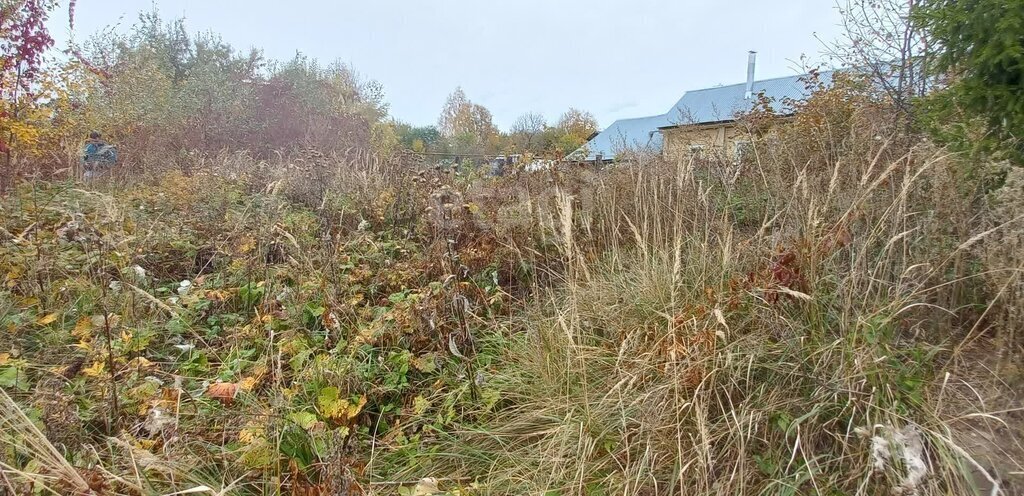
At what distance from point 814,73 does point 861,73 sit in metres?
0.87

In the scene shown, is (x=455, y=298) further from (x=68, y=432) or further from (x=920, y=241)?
(x=920, y=241)

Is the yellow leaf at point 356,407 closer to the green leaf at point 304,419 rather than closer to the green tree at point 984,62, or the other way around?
the green leaf at point 304,419

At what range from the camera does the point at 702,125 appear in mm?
6090

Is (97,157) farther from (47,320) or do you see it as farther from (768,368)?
(768,368)

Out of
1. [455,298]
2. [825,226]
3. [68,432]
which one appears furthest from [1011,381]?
[68,432]

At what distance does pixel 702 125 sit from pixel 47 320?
6374mm

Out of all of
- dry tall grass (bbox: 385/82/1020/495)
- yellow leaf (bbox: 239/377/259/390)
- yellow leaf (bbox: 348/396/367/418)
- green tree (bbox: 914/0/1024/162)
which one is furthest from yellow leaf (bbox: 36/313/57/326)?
green tree (bbox: 914/0/1024/162)

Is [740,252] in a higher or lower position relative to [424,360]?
higher

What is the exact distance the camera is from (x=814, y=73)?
5.50 m

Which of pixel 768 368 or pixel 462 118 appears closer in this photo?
pixel 768 368

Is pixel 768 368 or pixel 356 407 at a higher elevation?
pixel 768 368

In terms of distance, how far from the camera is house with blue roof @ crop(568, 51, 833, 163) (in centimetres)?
478

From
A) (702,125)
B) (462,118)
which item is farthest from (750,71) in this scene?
(462,118)

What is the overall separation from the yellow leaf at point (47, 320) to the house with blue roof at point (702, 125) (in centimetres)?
382
